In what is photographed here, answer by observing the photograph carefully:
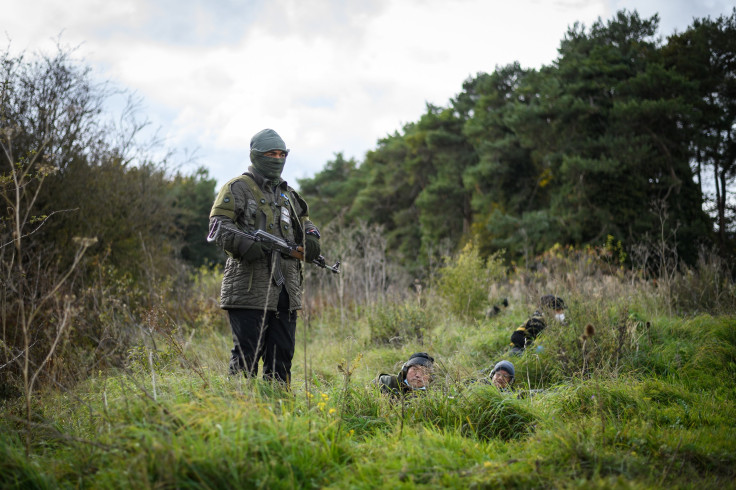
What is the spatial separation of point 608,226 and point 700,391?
45.7ft

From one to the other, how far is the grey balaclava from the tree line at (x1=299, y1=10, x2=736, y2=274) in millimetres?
12989

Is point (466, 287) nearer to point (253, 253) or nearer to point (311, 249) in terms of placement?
point (311, 249)

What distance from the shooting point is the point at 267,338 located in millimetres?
3762

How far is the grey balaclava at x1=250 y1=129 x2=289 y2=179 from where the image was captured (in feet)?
12.7

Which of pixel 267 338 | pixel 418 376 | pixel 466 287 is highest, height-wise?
pixel 466 287

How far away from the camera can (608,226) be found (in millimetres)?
16922

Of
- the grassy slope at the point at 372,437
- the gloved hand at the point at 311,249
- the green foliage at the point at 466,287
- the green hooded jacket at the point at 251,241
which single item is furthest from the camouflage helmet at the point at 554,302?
the green hooded jacket at the point at 251,241

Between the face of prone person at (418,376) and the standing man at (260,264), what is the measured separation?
1007 mm

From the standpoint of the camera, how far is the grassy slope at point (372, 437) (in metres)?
2.19

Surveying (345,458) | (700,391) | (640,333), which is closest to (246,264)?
(345,458)

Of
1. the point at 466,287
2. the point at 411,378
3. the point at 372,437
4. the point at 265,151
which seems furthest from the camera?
the point at 466,287

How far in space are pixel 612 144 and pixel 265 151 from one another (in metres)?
16.5

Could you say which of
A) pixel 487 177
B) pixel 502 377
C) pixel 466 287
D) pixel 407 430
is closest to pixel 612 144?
pixel 487 177

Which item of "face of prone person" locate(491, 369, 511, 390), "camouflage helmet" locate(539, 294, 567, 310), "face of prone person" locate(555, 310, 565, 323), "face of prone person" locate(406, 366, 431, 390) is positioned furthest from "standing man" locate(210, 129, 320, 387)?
"camouflage helmet" locate(539, 294, 567, 310)
